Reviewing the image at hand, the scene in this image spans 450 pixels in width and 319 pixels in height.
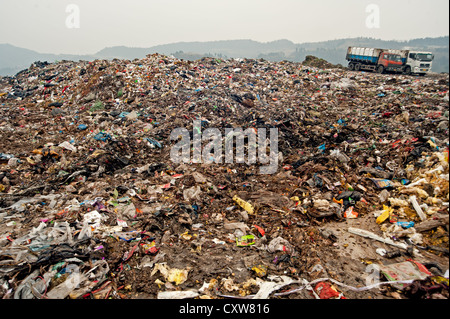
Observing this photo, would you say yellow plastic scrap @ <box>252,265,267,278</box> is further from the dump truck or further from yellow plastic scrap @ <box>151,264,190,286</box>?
the dump truck

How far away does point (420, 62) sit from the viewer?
48.0 feet

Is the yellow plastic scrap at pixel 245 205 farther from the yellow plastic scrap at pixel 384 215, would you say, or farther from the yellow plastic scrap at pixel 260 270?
the yellow plastic scrap at pixel 384 215

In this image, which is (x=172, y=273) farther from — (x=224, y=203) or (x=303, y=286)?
(x=224, y=203)

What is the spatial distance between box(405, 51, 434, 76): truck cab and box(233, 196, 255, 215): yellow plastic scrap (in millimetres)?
16799

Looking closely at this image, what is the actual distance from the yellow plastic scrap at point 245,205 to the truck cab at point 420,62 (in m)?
16.8

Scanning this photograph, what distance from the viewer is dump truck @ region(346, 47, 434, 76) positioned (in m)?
14.6

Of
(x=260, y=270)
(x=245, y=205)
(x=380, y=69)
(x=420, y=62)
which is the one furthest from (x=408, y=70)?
(x=260, y=270)

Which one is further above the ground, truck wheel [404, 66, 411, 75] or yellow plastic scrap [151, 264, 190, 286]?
truck wheel [404, 66, 411, 75]

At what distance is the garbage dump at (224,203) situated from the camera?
2992 mm

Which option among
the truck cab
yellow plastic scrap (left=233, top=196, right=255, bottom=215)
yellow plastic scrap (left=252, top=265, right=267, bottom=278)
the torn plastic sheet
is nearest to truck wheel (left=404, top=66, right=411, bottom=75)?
the truck cab

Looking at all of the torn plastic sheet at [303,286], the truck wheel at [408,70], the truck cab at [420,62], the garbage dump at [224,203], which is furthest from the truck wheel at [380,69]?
the torn plastic sheet at [303,286]

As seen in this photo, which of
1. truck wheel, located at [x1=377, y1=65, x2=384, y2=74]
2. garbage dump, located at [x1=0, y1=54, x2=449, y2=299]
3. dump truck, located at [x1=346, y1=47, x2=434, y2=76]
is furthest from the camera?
truck wheel, located at [x1=377, y1=65, x2=384, y2=74]
